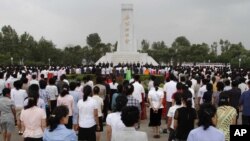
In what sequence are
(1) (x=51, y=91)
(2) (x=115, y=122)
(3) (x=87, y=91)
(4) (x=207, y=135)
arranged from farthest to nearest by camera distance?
1. (1) (x=51, y=91)
2. (3) (x=87, y=91)
3. (2) (x=115, y=122)
4. (4) (x=207, y=135)

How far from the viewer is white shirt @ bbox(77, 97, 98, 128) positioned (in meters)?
8.19

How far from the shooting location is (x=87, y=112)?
8.20 m

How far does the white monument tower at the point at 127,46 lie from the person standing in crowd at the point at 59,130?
44.7m

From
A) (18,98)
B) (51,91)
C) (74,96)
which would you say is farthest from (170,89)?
(18,98)

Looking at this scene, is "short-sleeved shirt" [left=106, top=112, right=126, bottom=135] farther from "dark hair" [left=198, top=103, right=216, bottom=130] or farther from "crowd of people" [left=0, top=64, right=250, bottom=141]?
"dark hair" [left=198, top=103, right=216, bottom=130]

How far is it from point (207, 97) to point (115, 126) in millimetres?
3685

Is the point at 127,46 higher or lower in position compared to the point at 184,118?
higher

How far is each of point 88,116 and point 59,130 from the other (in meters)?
2.93

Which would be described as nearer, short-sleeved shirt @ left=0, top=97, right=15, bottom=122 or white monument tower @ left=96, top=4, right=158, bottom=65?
short-sleeved shirt @ left=0, top=97, right=15, bottom=122

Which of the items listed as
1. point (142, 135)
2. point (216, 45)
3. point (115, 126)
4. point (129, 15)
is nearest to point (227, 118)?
point (115, 126)

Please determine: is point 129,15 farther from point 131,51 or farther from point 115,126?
point 115,126

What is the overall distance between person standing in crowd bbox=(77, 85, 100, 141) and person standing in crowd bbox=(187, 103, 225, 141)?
337 centimetres

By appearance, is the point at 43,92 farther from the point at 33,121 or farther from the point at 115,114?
the point at 115,114

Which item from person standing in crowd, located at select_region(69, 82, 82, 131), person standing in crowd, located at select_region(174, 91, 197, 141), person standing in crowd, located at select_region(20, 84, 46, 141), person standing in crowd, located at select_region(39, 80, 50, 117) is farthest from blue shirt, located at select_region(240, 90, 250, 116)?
person standing in crowd, located at select_region(39, 80, 50, 117)
